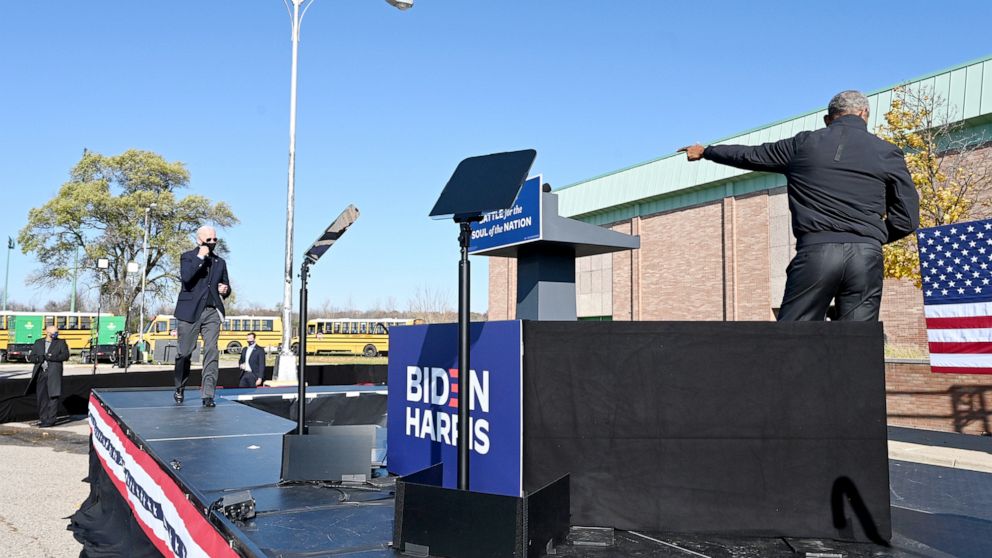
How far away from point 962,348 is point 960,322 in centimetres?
43

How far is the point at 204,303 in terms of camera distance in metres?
6.89

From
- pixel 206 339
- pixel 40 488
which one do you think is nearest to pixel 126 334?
pixel 40 488

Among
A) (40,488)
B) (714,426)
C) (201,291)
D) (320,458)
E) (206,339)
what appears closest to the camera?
(714,426)

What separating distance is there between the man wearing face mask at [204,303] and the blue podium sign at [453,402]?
358cm

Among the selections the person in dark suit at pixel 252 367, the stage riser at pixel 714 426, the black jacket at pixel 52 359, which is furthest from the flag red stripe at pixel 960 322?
the black jacket at pixel 52 359

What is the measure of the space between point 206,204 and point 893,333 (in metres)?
42.3

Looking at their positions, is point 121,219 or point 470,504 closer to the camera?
point 470,504

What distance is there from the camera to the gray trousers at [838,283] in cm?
282

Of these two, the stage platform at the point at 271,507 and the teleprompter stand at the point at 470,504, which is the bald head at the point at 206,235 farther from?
the teleprompter stand at the point at 470,504

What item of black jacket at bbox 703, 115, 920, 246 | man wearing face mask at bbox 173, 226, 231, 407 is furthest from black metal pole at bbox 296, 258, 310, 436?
black jacket at bbox 703, 115, 920, 246

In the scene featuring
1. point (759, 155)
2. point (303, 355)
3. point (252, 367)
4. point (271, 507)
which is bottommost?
point (252, 367)

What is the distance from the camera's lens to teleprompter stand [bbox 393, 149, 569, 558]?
7.01ft

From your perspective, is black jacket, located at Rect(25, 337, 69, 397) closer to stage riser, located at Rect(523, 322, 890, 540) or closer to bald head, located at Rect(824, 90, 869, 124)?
stage riser, located at Rect(523, 322, 890, 540)

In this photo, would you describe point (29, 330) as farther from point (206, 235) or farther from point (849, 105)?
point (849, 105)
